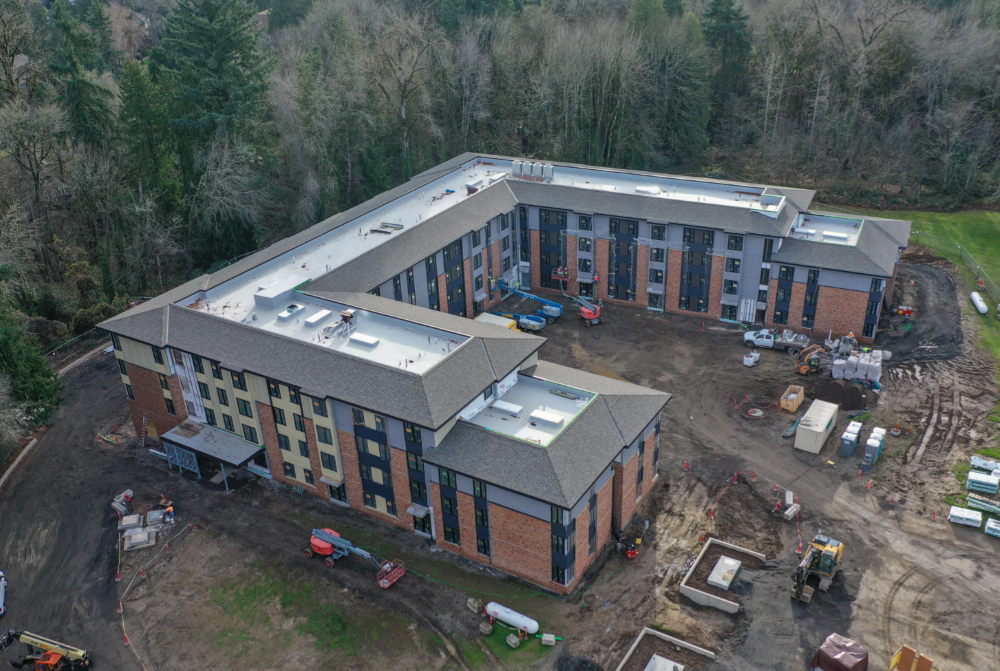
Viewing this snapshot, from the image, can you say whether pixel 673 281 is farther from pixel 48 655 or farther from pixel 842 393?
pixel 48 655

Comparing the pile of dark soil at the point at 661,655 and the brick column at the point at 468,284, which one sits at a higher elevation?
the brick column at the point at 468,284

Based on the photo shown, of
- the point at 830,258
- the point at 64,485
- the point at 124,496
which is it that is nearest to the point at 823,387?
the point at 830,258

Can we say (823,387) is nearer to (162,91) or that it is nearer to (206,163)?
(206,163)

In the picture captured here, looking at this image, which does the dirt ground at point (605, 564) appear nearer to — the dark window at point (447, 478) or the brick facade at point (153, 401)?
the brick facade at point (153, 401)

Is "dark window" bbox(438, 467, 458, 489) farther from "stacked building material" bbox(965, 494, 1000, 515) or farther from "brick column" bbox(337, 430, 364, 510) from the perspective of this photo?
"stacked building material" bbox(965, 494, 1000, 515)

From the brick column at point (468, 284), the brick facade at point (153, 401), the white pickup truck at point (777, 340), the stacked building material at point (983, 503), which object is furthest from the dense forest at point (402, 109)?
the stacked building material at point (983, 503)

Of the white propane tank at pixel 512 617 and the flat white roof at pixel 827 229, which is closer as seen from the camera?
the white propane tank at pixel 512 617

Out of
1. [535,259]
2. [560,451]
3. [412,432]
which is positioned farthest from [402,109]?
[560,451]
